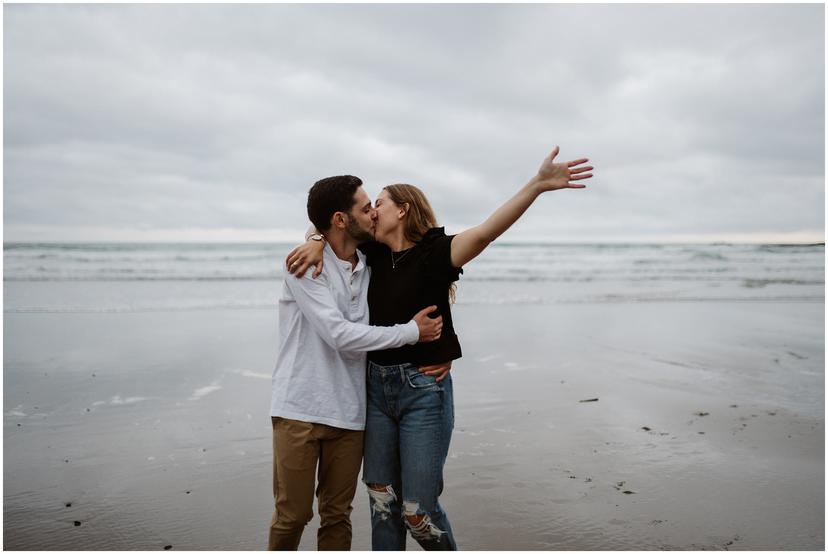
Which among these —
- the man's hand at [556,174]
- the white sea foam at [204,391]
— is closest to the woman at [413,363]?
the man's hand at [556,174]

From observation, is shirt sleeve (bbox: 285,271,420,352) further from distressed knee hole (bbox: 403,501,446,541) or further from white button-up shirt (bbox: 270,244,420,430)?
distressed knee hole (bbox: 403,501,446,541)

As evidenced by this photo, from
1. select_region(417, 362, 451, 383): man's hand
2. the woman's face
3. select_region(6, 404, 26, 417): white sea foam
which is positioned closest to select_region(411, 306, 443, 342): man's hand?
select_region(417, 362, 451, 383): man's hand

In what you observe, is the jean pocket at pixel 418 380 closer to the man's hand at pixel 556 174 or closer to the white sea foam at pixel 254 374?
the man's hand at pixel 556 174

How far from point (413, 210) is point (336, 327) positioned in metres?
0.69

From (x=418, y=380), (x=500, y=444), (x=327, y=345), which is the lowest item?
(x=500, y=444)

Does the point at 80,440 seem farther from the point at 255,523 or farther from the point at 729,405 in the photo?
the point at 729,405

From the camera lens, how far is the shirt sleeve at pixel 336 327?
2742mm

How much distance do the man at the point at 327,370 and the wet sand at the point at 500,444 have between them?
2.82 ft

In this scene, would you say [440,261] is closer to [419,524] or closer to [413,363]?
[413,363]

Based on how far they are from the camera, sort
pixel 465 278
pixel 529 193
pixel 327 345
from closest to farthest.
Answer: pixel 529 193 → pixel 327 345 → pixel 465 278

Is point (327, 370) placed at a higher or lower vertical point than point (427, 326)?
lower

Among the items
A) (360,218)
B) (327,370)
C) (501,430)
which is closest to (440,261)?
(360,218)

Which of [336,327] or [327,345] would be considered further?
[327,345]

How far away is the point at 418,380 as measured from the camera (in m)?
2.88
